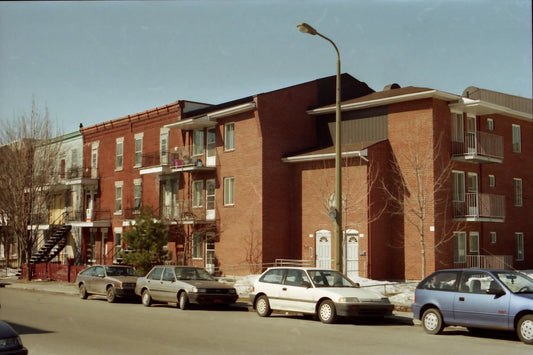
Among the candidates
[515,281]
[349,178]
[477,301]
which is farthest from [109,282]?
[515,281]

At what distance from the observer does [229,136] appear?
35.4 meters

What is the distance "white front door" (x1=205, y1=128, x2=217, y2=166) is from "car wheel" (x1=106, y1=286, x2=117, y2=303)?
1361 centimetres

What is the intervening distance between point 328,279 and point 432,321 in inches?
150

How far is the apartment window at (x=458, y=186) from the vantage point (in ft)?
102

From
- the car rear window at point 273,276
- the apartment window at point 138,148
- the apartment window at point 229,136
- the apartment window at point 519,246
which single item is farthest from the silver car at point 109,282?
the apartment window at point 519,246

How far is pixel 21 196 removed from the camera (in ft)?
128

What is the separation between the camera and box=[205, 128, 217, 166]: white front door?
36250mm

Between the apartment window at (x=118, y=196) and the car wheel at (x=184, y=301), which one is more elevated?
the apartment window at (x=118, y=196)

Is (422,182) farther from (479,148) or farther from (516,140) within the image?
(516,140)

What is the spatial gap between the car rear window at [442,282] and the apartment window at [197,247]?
22.8 meters

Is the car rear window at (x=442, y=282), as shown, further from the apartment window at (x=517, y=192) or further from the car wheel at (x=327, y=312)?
the apartment window at (x=517, y=192)

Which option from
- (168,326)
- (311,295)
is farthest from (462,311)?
(168,326)

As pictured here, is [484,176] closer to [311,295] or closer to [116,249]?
[311,295]

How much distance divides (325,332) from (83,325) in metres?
6.15
